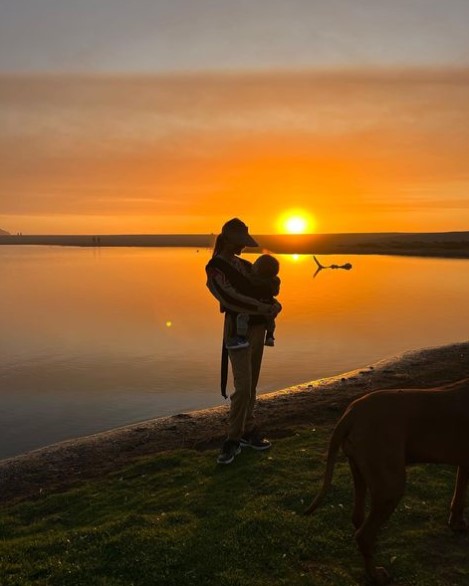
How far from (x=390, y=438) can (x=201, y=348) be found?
1696 cm

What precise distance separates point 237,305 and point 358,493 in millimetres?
3329

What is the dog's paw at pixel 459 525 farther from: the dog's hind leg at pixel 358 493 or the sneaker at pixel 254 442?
the sneaker at pixel 254 442

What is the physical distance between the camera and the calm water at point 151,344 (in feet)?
44.8

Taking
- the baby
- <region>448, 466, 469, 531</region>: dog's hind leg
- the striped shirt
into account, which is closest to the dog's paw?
<region>448, 466, 469, 531</region>: dog's hind leg

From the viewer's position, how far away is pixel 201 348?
2152 cm

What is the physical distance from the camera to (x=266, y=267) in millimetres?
7836

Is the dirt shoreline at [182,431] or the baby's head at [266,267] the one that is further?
the dirt shoreline at [182,431]

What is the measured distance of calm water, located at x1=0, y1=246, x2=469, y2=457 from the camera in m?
13.7

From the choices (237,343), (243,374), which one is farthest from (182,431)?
(237,343)

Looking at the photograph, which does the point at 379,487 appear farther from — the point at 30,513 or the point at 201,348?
the point at 201,348

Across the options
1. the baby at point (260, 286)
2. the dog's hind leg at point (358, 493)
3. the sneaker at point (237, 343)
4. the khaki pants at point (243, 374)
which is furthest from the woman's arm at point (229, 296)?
the dog's hind leg at point (358, 493)

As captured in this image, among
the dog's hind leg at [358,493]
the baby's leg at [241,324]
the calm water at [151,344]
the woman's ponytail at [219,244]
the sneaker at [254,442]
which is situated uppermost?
the woman's ponytail at [219,244]

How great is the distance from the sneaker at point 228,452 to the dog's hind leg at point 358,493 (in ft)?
9.89

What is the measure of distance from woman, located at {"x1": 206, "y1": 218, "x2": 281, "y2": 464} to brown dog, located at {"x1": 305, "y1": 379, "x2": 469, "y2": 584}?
284 cm
